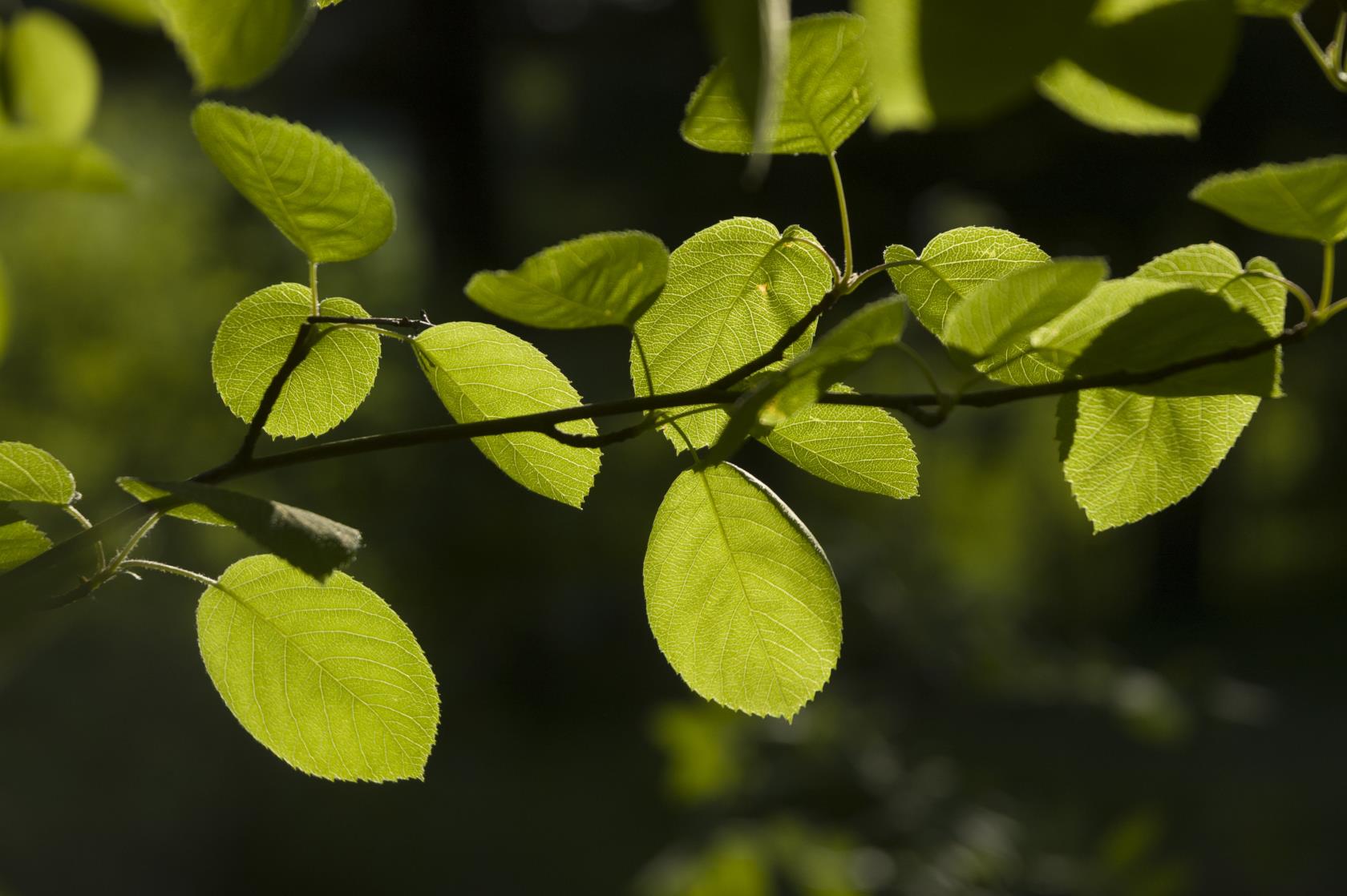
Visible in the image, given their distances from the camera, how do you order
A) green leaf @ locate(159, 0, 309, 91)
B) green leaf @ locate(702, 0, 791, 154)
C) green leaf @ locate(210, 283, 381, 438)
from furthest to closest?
1. green leaf @ locate(210, 283, 381, 438)
2. green leaf @ locate(159, 0, 309, 91)
3. green leaf @ locate(702, 0, 791, 154)

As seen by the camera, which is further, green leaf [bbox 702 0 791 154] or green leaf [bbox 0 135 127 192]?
green leaf [bbox 0 135 127 192]

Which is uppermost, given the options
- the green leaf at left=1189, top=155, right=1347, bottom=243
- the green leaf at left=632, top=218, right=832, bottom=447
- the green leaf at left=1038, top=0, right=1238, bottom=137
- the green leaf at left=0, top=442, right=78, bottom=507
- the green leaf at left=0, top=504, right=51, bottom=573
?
the green leaf at left=1038, top=0, right=1238, bottom=137

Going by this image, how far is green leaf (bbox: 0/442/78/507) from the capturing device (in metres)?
0.53

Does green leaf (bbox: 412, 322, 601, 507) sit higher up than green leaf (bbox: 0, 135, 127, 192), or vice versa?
green leaf (bbox: 0, 135, 127, 192)

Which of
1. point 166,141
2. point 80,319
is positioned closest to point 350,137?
point 166,141

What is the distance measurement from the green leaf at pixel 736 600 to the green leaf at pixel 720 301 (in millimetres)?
35

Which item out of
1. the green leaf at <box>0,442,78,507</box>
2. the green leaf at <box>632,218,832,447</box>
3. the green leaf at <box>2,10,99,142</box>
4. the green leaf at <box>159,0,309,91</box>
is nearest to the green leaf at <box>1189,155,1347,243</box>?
the green leaf at <box>632,218,832,447</box>

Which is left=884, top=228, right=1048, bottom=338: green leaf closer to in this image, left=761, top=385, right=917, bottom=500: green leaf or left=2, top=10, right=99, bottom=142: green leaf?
left=761, top=385, right=917, bottom=500: green leaf

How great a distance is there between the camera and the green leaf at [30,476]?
0.53 meters

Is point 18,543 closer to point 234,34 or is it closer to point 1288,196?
point 234,34

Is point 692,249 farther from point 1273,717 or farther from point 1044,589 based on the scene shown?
point 1044,589

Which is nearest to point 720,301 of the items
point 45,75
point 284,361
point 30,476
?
point 284,361

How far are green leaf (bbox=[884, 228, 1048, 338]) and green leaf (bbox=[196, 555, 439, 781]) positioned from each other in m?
0.28

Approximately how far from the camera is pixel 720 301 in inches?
21.5
